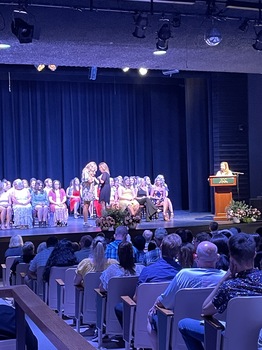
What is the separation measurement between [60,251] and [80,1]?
3.45m

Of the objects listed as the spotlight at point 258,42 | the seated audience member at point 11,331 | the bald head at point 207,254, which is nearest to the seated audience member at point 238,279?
the bald head at point 207,254

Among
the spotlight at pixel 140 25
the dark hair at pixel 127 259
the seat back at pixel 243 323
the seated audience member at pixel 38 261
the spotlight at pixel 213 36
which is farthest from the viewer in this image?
the spotlight at pixel 213 36

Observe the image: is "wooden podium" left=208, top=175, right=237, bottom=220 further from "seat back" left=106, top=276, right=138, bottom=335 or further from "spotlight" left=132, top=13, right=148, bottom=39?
"seat back" left=106, top=276, right=138, bottom=335

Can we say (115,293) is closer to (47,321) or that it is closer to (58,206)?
(47,321)

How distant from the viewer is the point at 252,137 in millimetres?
14562

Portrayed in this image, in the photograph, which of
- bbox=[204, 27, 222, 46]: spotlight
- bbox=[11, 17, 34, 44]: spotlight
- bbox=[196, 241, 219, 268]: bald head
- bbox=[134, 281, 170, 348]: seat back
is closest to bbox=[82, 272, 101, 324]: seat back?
bbox=[134, 281, 170, 348]: seat back

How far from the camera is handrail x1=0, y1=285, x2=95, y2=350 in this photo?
1.66 metres

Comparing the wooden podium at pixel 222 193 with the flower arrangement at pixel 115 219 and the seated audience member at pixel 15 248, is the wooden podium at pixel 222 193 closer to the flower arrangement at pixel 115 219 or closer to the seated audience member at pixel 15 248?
the flower arrangement at pixel 115 219

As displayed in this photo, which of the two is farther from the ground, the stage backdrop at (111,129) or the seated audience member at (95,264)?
the stage backdrop at (111,129)

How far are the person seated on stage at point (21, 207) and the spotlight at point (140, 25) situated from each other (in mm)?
4905

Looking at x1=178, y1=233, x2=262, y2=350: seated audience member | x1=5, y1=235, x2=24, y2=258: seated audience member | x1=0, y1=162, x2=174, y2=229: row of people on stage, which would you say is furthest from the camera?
x1=0, y1=162, x2=174, y2=229: row of people on stage

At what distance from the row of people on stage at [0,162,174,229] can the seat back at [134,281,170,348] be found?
7.14 m

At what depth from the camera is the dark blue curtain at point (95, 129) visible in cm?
1564

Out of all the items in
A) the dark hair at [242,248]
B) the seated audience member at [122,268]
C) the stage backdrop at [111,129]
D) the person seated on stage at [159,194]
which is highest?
the stage backdrop at [111,129]
